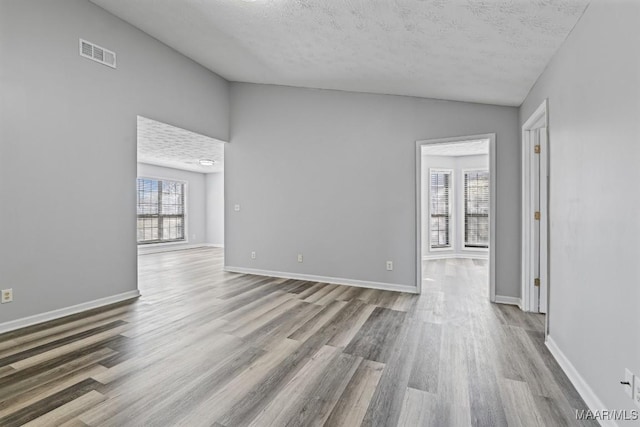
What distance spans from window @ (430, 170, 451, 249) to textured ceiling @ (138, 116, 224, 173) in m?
5.06

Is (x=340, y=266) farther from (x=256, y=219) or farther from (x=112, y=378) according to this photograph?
(x=112, y=378)

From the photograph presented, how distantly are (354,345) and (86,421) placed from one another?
1.78 m

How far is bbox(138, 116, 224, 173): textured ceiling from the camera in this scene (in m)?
4.56

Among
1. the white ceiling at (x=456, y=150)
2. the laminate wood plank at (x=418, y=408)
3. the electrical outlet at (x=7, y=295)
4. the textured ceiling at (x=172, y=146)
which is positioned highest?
the white ceiling at (x=456, y=150)

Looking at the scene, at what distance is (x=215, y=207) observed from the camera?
32.0 ft

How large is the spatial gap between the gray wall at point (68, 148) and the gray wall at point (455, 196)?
5732 millimetres

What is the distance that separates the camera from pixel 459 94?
3.51 m

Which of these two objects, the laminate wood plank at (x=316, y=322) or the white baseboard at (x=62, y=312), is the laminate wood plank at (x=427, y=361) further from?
the white baseboard at (x=62, y=312)

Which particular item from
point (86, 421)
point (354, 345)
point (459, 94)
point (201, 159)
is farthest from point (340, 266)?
point (201, 159)

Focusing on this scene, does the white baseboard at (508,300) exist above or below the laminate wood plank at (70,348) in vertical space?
above

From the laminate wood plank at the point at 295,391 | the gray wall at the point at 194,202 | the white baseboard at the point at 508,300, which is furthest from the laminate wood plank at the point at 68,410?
the gray wall at the point at 194,202

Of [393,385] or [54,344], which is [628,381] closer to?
[393,385]

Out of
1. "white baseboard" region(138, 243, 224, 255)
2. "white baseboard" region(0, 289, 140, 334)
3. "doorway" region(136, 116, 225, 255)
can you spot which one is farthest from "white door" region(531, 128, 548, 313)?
"white baseboard" region(138, 243, 224, 255)

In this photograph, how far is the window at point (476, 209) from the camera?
23.2 feet
